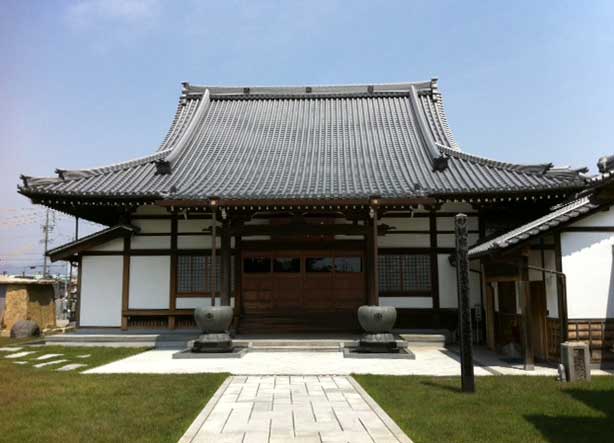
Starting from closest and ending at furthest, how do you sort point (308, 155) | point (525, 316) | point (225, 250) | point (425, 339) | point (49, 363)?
point (525, 316)
point (49, 363)
point (225, 250)
point (425, 339)
point (308, 155)

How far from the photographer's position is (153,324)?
14602 mm

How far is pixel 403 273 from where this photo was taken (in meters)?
14.5

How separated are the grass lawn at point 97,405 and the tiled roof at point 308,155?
5.19 metres

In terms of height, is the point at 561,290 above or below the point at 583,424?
above

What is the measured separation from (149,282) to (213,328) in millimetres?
3783

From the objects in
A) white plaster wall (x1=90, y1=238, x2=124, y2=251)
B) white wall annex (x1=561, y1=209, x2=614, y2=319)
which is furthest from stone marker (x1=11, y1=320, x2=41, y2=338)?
white wall annex (x1=561, y1=209, x2=614, y2=319)

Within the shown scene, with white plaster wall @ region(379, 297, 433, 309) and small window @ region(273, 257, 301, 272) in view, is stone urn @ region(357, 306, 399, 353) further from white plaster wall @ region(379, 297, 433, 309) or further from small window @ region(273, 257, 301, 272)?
small window @ region(273, 257, 301, 272)

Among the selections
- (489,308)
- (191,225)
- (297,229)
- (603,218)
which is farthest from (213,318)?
(603,218)

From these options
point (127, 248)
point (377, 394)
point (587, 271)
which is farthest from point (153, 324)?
point (587, 271)

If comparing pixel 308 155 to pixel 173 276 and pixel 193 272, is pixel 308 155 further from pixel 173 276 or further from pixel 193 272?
pixel 173 276

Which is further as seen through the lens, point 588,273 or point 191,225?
point 191,225

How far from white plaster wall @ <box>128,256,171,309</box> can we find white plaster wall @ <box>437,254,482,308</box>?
25.8 feet

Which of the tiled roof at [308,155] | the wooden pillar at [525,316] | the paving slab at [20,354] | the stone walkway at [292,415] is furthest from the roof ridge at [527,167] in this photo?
the paving slab at [20,354]

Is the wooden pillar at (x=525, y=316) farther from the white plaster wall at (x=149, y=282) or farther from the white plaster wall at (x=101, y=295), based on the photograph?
the white plaster wall at (x=101, y=295)
